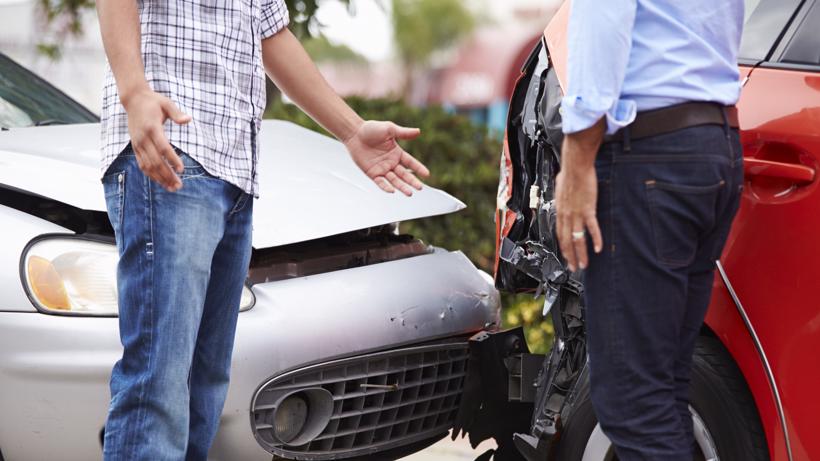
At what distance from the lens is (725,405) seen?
7.88 ft

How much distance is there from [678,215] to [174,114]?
3.14 feet

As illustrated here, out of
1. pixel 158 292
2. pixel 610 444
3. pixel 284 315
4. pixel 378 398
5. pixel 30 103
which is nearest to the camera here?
pixel 158 292

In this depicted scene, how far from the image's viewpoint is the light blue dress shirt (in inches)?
73.4

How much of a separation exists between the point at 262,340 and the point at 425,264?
0.65 m

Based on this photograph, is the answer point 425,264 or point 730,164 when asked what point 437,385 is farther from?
point 730,164

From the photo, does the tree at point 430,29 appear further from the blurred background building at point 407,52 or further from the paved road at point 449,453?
the paved road at point 449,453

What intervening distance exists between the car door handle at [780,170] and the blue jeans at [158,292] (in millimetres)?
1171

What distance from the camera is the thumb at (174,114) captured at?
191 centimetres

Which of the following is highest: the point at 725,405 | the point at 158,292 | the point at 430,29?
the point at 430,29

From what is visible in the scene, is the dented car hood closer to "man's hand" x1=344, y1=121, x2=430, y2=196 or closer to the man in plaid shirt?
"man's hand" x1=344, y1=121, x2=430, y2=196

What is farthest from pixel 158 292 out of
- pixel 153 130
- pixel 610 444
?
pixel 610 444

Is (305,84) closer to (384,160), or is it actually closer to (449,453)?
(384,160)

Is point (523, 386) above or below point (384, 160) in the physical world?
below

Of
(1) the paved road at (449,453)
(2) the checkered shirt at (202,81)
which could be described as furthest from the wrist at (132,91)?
(1) the paved road at (449,453)
